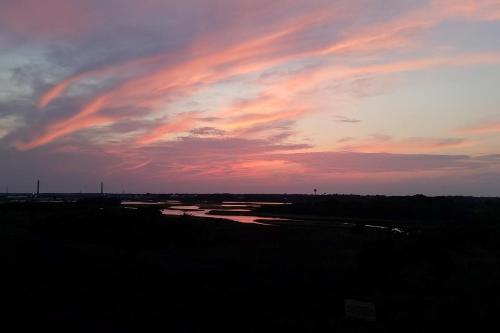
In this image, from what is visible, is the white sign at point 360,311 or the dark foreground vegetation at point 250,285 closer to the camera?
the white sign at point 360,311

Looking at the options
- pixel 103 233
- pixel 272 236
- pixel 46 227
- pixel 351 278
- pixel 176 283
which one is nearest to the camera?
pixel 176 283

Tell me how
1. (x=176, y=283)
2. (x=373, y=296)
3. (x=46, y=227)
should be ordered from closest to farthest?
1. (x=373, y=296)
2. (x=176, y=283)
3. (x=46, y=227)

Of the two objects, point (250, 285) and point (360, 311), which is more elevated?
point (360, 311)

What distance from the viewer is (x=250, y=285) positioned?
19.7 meters

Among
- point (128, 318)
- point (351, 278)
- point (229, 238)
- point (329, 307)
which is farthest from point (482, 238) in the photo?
point (128, 318)

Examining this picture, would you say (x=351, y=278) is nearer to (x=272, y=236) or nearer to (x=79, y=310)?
(x=79, y=310)

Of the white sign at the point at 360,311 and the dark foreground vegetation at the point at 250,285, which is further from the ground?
the white sign at the point at 360,311

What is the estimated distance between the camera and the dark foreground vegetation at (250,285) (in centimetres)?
1410

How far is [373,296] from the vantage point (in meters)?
17.3

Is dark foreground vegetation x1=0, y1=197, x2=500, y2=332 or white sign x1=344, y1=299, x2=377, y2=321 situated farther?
dark foreground vegetation x1=0, y1=197, x2=500, y2=332

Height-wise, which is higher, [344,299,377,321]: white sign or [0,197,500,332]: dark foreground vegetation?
[344,299,377,321]: white sign

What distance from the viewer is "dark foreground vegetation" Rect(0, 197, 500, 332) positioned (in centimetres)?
1410

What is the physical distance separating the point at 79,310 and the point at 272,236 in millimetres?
29465

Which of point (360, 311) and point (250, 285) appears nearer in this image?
point (360, 311)
